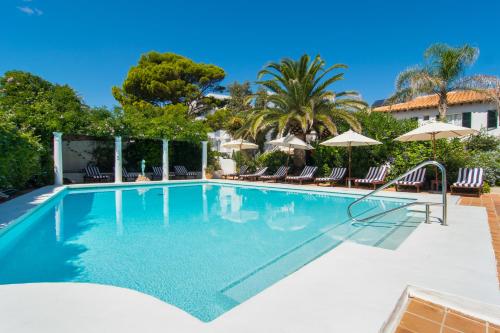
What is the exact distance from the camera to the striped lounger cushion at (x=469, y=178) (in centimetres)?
1071

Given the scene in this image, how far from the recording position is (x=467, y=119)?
76.6 feet

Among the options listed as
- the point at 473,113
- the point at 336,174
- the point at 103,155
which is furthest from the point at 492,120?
the point at 103,155

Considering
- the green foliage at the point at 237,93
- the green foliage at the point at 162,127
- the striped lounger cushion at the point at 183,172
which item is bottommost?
the striped lounger cushion at the point at 183,172

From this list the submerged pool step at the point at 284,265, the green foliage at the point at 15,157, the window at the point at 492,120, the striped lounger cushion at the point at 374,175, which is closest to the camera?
the submerged pool step at the point at 284,265

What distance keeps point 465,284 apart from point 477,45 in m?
19.5

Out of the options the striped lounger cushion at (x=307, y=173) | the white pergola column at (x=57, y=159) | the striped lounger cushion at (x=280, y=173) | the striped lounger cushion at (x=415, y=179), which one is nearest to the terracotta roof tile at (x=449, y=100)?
the striped lounger cushion at (x=307, y=173)

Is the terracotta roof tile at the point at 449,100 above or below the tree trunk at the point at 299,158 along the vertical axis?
above

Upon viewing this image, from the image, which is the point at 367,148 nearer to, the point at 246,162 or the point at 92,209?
the point at 246,162

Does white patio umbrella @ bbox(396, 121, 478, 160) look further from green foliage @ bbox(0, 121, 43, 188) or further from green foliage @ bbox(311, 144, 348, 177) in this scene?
green foliage @ bbox(0, 121, 43, 188)

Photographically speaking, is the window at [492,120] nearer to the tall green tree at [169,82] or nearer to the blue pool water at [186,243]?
the blue pool water at [186,243]

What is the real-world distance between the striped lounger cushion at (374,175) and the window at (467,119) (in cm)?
1448

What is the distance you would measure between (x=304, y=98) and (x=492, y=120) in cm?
1626

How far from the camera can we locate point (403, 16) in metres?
17.2

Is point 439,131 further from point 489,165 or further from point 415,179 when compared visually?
point 489,165
